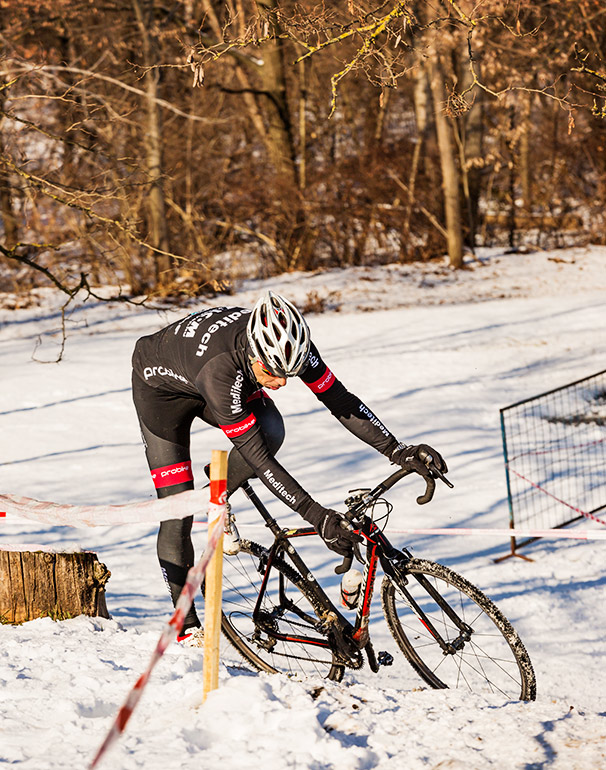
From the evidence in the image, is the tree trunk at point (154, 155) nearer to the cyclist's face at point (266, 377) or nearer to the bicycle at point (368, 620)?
the bicycle at point (368, 620)

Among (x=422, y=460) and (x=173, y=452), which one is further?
(x=173, y=452)

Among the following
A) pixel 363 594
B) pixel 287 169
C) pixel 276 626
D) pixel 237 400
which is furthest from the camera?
pixel 287 169

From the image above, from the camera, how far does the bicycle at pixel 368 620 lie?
4379 mm

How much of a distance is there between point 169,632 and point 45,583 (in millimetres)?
2304

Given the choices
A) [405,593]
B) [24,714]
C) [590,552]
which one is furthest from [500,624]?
[590,552]

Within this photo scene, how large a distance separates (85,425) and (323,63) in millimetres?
20669

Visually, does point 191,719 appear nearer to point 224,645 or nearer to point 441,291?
point 224,645

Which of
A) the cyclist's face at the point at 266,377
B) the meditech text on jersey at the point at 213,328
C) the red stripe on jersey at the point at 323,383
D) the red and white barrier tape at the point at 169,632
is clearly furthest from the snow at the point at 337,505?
the meditech text on jersey at the point at 213,328

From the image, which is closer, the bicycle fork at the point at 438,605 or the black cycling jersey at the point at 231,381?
the black cycling jersey at the point at 231,381

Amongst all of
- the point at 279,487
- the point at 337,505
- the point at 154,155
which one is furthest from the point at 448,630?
the point at 154,155

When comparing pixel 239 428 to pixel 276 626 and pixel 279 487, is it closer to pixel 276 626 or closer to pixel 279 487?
pixel 279 487

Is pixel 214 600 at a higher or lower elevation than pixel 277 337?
lower

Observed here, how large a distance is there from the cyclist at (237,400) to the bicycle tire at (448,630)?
596 millimetres

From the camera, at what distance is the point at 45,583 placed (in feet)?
16.7
